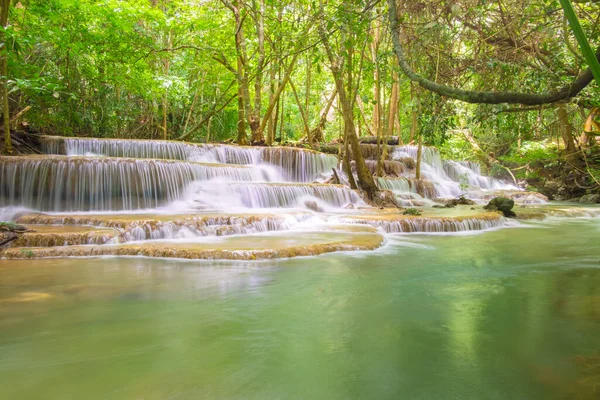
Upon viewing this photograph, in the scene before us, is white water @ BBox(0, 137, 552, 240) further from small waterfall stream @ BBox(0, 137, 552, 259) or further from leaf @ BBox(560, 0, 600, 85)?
leaf @ BBox(560, 0, 600, 85)

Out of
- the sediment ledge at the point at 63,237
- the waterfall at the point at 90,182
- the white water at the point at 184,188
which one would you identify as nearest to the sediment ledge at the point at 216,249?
the sediment ledge at the point at 63,237

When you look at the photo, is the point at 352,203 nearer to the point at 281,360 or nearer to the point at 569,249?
the point at 569,249

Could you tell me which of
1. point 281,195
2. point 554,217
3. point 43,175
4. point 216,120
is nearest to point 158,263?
point 43,175

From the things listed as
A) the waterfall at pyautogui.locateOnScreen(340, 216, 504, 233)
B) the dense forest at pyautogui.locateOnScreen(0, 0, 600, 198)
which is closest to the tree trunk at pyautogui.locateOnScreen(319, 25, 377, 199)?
the dense forest at pyautogui.locateOnScreen(0, 0, 600, 198)

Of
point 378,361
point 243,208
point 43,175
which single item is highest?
point 43,175

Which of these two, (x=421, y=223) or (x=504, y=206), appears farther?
(x=504, y=206)

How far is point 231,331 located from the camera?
3.41 metres

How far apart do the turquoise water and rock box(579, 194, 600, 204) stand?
39.6 ft

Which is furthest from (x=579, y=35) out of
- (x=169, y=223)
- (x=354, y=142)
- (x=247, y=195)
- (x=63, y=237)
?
(x=354, y=142)

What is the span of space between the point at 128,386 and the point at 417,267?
4.17 meters

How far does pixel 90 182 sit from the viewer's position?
9406 millimetres

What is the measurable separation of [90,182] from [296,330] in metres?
7.54

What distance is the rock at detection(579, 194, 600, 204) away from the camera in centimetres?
1579

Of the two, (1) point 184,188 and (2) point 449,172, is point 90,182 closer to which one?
(1) point 184,188
